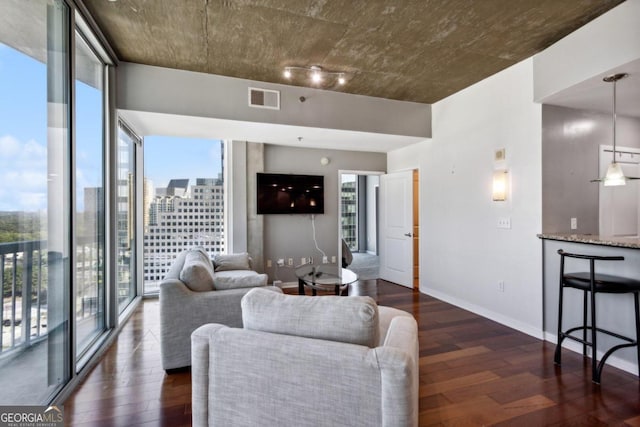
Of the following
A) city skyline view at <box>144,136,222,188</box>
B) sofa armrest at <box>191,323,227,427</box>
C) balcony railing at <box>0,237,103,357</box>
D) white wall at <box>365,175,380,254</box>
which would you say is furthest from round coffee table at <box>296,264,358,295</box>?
white wall at <box>365,175,380,254</box>

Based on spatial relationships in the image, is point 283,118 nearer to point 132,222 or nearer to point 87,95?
point 87,95

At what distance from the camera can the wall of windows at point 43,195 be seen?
5.30 feet

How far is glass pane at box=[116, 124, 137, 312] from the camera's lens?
3.66 metres

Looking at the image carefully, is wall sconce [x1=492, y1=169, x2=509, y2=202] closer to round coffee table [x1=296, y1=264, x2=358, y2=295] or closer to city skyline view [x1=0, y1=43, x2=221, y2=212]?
round coffee table [x1=296, y1=264, x2=358, y2=295]

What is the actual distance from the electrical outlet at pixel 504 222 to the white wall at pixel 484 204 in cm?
5

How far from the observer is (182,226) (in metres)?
4.87

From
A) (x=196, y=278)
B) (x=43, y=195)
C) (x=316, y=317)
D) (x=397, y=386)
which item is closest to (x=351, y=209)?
(x=196, y=278)

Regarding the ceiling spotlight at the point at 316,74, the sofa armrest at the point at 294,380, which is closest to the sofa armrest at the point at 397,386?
the sofa armrest at the point at 294,380

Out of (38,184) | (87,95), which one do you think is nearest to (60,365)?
(38,184)

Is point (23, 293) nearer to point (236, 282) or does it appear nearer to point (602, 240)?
point (236, 282)

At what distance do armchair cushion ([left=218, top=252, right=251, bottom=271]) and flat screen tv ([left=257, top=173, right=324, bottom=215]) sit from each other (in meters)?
1.05

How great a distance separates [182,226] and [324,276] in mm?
2511

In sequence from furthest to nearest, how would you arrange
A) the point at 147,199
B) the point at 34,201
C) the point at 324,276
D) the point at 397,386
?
the point at 147,199 → the point at 324,276 → the point at 34,201 → the point at 397,386

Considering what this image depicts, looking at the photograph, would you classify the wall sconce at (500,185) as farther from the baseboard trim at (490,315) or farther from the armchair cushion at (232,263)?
the armchair cushion at (232,263)
